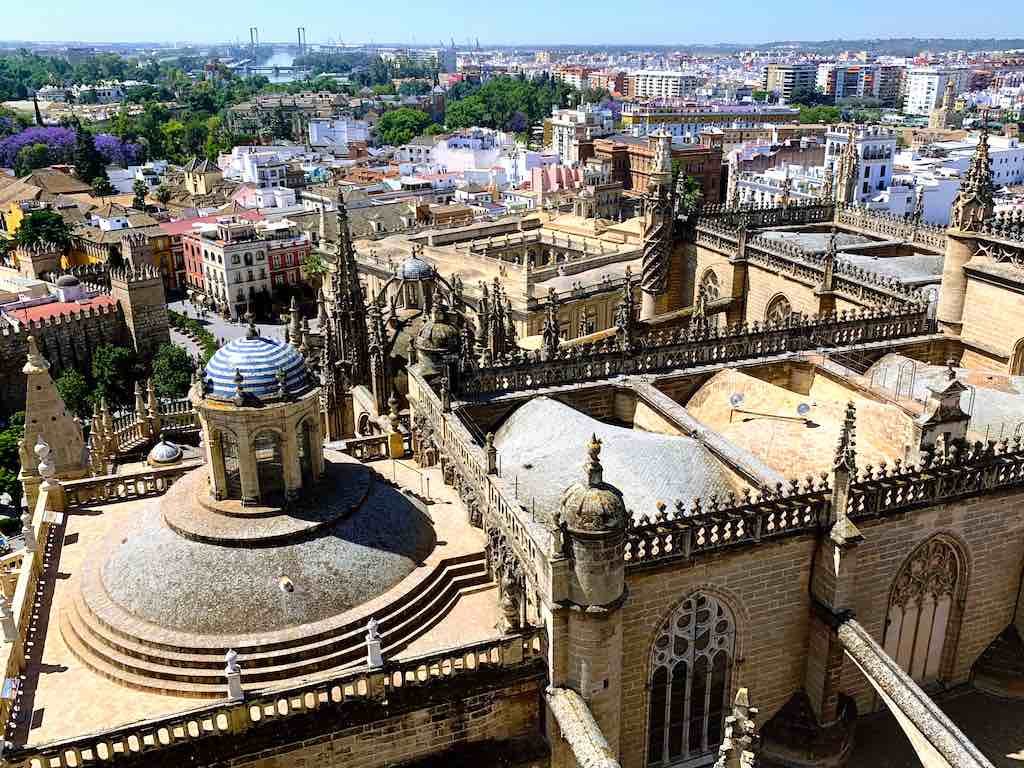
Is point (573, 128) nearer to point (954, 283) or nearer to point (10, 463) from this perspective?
point (10, 463)

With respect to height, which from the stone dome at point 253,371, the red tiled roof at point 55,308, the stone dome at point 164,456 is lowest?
the red tiled roof at point 55,308

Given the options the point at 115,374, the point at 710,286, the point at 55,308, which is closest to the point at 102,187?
the point at 55,308

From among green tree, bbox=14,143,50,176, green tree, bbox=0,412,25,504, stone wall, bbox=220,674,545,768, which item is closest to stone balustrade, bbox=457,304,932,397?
stone wall, bbox=220,674,545,768

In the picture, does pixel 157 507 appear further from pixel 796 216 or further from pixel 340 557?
pixel 796 216

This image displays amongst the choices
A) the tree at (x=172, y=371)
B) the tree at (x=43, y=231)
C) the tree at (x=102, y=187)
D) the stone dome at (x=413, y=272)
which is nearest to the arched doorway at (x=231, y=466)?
the stone dome at (x=413, y=272)

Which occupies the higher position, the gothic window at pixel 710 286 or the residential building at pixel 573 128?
the gothic window at pixel 710 286

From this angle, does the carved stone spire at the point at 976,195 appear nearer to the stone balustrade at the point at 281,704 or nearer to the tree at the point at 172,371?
the stone balustrade at the point at 281,704

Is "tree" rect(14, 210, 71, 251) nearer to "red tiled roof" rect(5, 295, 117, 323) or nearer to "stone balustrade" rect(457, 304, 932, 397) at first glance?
"red tiled roof" rect(5, 295, 117, 323)
